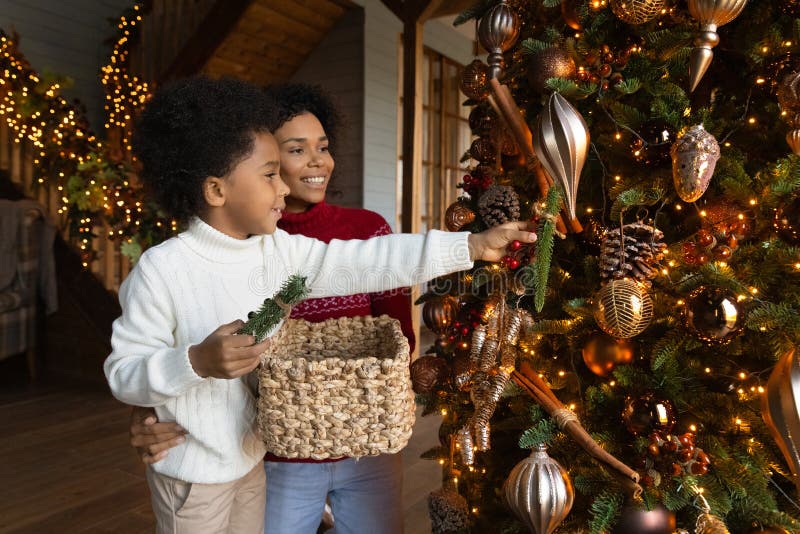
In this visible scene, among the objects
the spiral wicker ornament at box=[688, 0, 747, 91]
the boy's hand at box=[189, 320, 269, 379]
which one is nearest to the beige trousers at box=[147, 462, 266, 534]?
the boy's hand at box=[189, 320, 269, 379]

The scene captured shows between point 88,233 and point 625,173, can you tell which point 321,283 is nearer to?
point 625,173

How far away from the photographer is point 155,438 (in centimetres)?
92

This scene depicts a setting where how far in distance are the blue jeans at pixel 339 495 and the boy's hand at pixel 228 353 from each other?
1.40 ft

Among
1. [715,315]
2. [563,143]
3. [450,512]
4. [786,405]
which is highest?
[563,143]

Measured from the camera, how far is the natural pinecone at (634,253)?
0.91 metres

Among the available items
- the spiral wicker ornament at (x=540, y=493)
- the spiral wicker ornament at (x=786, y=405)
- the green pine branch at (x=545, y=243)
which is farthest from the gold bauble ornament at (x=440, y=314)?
the spiral wicker ornament at (x=786, y=405)

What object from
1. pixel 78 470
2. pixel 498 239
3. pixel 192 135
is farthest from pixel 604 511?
pixel 78 470

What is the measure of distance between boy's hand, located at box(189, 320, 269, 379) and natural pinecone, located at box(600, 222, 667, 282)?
1.81 ft

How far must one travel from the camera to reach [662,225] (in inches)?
41.6

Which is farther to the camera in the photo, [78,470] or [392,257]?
[78,470]

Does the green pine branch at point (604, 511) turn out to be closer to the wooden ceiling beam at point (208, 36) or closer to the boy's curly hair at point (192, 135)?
the boy's curly hair at point (192, 135)

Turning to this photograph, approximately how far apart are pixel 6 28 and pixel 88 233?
1.81 m

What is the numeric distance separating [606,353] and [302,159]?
715mm

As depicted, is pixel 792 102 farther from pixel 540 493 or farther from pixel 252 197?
pixel 252 197
